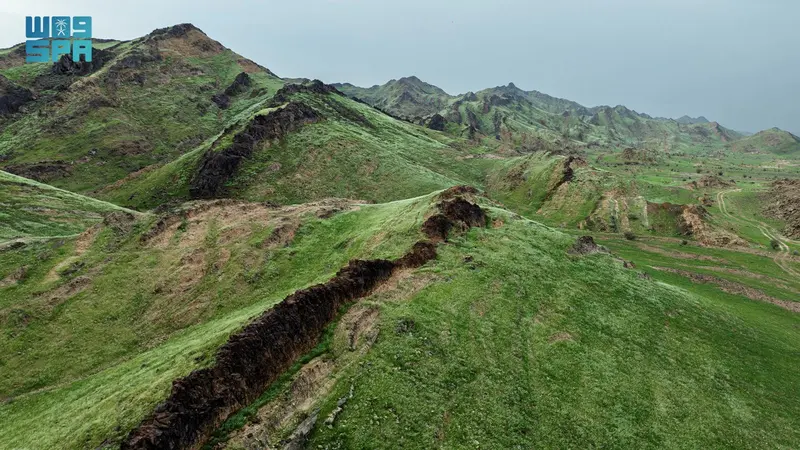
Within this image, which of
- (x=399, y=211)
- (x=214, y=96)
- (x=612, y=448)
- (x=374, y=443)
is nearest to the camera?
(x=374, y=443)

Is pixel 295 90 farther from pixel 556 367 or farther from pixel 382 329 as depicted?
pixel 556 367

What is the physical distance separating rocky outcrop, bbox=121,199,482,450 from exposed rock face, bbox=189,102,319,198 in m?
83.7

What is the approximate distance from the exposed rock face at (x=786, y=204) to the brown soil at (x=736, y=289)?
43.1 metres

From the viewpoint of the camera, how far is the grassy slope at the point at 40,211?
62312 mm

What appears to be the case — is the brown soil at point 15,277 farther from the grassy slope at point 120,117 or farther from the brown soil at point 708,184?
the brown soil at point 708,184

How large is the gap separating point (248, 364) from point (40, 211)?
68773 mm

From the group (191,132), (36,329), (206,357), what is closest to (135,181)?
(191,132)

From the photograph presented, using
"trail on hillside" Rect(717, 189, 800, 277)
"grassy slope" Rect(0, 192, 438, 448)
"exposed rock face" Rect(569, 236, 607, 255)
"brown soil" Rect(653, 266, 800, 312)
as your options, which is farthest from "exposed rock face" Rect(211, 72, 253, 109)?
"trail on hillside" Rect(717, 189, 800, 277)

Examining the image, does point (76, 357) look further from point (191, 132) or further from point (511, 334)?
point (191, 132)

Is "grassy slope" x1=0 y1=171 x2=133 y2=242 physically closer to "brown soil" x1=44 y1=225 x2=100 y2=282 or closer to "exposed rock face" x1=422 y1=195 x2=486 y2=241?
"brown soil" x1=44 y1=225 x2=100 y2=282

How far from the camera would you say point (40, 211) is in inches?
2719

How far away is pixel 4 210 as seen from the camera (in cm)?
6481

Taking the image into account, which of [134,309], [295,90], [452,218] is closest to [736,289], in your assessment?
[452,218]

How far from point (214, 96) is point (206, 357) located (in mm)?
178256
